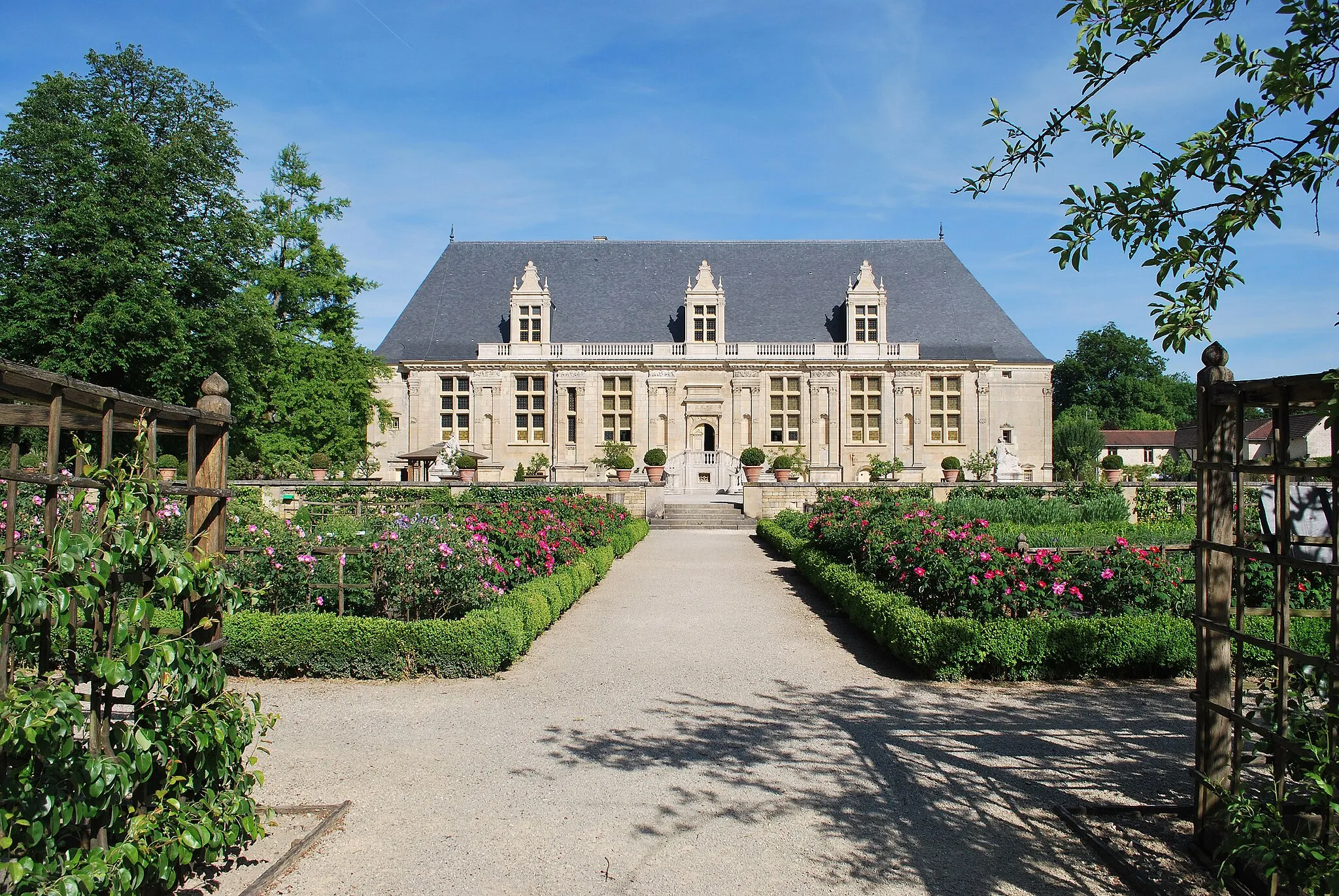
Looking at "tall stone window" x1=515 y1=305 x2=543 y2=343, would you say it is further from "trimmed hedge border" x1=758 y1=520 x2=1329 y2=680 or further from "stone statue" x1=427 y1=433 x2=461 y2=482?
"trimmed hedge border" x1=758 y1=520 x2=1329 y2=680

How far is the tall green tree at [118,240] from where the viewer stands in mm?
21016

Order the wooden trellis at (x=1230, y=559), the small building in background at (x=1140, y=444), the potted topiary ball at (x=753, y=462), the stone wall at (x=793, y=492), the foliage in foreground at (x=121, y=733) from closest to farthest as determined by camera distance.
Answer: the foliage in foreground at (x=121, y=733), the wooden trellis at (x=1230, y=559), the stone wall at (x=793, y=492), the potted topiary ball at (x=753, y=462), the small building in background at (x=1140, y=444)

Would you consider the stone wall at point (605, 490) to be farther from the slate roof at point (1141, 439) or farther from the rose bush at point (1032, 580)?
the slate roof at point (1141, 439)

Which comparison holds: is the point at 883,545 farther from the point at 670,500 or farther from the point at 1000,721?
the point at 670,500

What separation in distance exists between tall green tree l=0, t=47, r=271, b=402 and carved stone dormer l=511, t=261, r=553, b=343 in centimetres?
1171

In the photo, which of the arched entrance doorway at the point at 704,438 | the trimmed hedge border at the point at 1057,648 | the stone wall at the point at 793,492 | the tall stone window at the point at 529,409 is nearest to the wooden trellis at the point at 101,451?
the trimmed hedge border at the point at 1057,648

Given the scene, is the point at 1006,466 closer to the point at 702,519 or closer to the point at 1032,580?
the point at 702,519

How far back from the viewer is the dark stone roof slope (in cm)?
3491

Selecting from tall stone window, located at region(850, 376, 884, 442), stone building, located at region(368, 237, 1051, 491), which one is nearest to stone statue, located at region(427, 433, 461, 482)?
stone building, located at region(368, 237, 1051, 491)

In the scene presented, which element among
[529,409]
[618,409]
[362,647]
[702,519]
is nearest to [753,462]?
[702,519]

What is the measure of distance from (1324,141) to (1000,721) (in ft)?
13.9

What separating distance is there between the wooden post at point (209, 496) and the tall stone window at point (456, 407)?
30924 mm

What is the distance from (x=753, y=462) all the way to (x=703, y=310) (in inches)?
326

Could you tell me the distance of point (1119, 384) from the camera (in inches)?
2687
